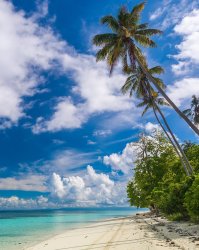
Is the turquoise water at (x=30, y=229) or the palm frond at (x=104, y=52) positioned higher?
the palm frond at (x=104, y=52)

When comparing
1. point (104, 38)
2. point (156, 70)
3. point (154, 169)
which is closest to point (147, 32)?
point (104, 38)

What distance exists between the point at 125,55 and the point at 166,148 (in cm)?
2022

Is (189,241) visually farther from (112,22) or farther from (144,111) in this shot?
(144,111)

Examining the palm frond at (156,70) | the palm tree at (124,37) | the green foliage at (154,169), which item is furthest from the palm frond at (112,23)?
the green foliage at (154,169)

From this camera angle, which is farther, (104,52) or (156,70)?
(156,70)

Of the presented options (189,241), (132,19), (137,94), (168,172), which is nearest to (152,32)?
(132,19)

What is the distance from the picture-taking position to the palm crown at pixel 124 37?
21.5 metres

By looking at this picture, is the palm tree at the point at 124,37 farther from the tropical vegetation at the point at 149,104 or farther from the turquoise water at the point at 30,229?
the turquoise water at the point at 30,229

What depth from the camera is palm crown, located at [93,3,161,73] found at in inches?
846

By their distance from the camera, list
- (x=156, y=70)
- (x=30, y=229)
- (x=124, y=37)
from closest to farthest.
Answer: (x=124, y=37) → (x=156, y=70) → (x=30, y=229)

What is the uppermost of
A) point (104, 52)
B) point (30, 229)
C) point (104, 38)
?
point (104, 38)

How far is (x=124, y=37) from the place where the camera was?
21391 millimetres

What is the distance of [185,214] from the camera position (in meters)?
20.9

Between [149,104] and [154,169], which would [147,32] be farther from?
[154,169]
